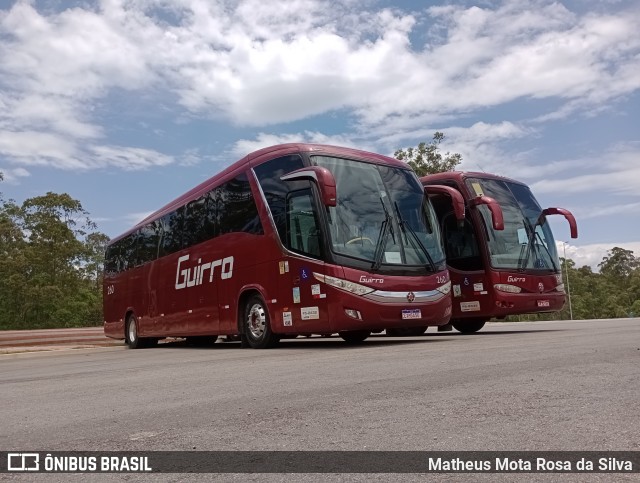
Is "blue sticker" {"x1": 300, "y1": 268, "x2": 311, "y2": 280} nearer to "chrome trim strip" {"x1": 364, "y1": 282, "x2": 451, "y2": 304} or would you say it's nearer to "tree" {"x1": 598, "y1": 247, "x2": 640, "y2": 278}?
"chrome trim strip" {"x1": 364, "y1": 282, "x2": 451, "y2": 304}

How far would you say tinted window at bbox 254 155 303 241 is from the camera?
35.9 feet

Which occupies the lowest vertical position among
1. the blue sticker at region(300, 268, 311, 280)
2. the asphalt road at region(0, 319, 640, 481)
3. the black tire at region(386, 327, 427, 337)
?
the asphalt road at region(0, 319, 640, 481)

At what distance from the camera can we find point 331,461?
337 centimetres

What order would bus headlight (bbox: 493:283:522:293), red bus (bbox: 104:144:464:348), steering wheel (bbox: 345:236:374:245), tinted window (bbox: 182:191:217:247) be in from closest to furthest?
red bus (bbox: 104:144:464:348) → steering wheel (bbox: 345:236:374:245) → tinted window (bbox: 182:191:217:247) → bus headlight (bbox: 493:283:522:293)

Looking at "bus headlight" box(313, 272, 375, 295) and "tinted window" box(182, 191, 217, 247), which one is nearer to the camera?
"bus headlight" box(313, 272, 375, 295)

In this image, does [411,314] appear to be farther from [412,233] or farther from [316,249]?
[316,249]

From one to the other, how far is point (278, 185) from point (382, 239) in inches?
80.9

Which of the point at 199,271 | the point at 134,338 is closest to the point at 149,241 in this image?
the point at 134,338

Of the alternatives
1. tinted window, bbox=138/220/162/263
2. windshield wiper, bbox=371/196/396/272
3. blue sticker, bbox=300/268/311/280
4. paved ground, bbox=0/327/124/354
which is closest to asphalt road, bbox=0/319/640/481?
windshield wiper, bbox=371/196/396/272

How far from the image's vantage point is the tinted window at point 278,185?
10945mm

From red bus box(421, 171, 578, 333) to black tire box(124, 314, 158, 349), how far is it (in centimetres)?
893

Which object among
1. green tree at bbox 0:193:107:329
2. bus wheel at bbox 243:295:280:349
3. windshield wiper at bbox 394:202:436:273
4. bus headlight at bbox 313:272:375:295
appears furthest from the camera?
green tree at bbox 0:193:107:329

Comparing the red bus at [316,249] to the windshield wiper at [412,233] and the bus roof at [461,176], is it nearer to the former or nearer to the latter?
the windshield wiper at [412,233]

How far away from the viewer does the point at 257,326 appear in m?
12.0
